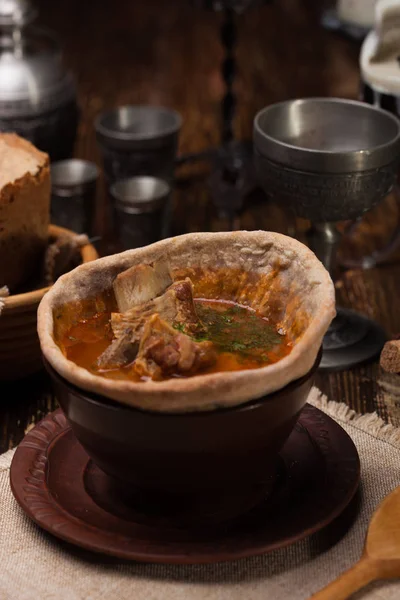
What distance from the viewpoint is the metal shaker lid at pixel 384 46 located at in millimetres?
2395

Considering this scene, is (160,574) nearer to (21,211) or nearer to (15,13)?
(21,211)

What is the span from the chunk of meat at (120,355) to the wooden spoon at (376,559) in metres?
0.42

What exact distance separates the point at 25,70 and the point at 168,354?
162cm

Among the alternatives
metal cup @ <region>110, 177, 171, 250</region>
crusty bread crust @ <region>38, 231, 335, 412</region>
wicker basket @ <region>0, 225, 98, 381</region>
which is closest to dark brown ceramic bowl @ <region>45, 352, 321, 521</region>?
crusty bread crust @ <region>38, 231, 335, 412</region>

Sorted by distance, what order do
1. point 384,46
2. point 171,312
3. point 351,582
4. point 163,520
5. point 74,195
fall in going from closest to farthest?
1. point 351,582
2. point 163,520
3. point 171,312
4. point 384,46
5. point 74,195

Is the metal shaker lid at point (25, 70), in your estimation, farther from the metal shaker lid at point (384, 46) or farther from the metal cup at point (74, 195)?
the metal shaker lid at point (384, 46)

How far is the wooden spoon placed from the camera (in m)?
1.33

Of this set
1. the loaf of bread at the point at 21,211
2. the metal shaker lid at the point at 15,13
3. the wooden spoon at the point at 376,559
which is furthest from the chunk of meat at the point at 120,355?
the metal shaker lid at the point at 15,13

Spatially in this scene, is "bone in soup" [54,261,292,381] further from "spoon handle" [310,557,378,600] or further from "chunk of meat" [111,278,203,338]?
"spoon handle" [310,557,378,600]

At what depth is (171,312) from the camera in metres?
1.55

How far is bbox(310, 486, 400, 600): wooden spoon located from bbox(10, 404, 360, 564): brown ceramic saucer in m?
0.06

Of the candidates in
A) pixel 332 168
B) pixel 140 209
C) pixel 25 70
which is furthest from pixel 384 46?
pixel 25 70

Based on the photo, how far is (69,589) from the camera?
1.40 meters

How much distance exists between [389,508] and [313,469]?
0.46ft
